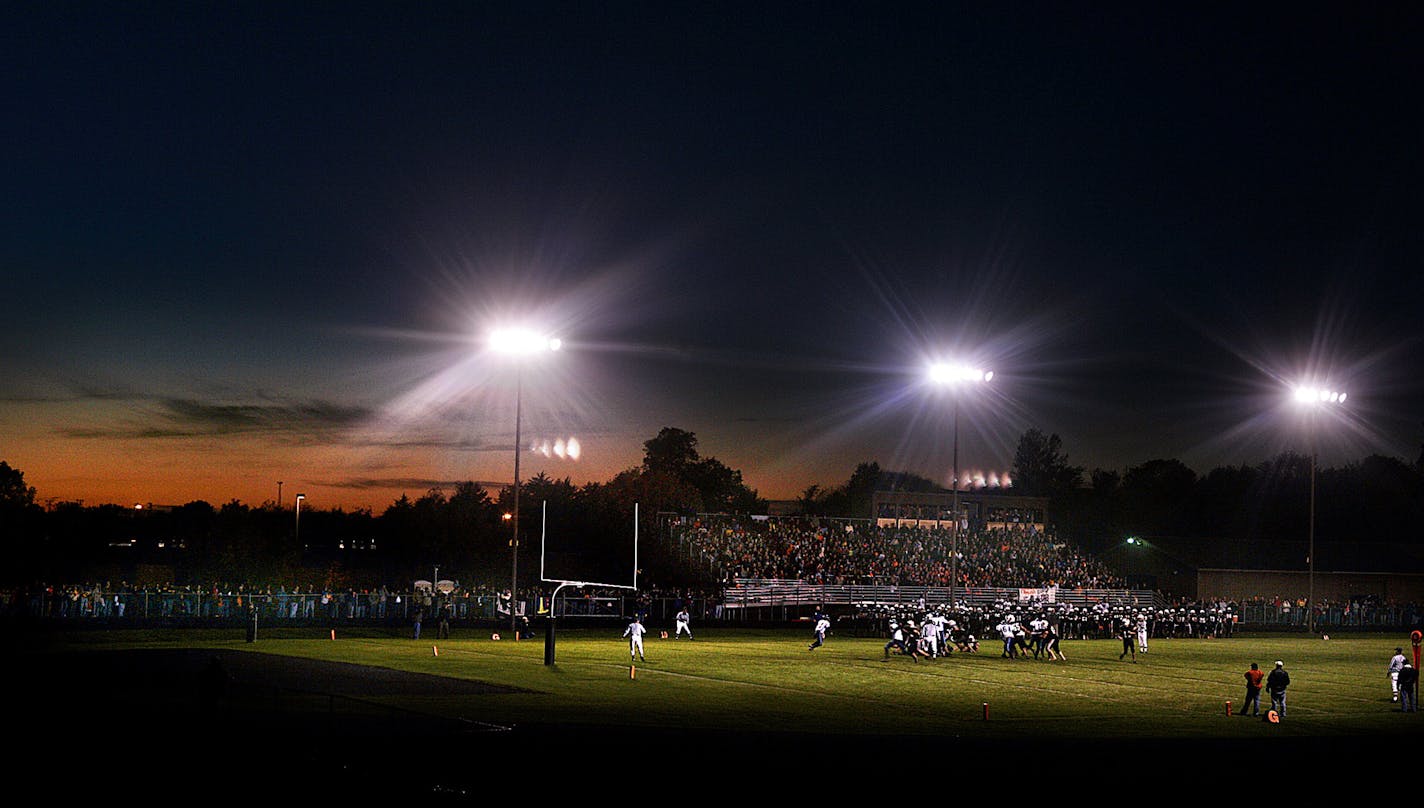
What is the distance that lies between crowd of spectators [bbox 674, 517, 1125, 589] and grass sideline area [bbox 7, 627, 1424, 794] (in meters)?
22.7

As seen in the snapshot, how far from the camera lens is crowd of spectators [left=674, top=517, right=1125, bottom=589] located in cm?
7319


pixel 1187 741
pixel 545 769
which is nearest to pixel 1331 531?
pixel 1187 741

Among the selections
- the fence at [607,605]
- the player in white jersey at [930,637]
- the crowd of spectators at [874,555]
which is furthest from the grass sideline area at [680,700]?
the crowd of spectators at [874,555]

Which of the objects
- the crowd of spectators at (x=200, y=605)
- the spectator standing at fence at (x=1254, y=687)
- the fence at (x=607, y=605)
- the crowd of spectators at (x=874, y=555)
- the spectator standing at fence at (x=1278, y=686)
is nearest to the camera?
the spectator standing at fence at (x=1278, y=686)

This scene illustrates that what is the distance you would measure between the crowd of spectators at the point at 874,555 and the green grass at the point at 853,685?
18177 mm

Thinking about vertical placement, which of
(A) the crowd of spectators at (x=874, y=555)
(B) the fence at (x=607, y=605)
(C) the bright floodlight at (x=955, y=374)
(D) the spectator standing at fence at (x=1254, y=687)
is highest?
(C) the bright floodlight at (x=955, y=374)

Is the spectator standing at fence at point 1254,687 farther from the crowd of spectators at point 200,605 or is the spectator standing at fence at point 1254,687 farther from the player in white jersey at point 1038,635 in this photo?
the crowd of spectators at point 200,605

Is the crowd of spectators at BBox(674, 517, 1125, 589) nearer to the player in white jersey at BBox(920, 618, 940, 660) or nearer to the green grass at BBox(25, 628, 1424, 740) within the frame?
the green grass at BBox(25, 628, 1424, 740)

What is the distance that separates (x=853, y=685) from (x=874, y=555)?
45.5 metres

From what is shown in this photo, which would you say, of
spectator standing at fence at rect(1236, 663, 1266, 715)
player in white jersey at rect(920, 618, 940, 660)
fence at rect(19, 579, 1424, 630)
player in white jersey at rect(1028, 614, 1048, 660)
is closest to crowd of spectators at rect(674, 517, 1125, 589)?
fence at rect(19, 579, 1424, 630)

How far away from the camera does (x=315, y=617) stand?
186 feet

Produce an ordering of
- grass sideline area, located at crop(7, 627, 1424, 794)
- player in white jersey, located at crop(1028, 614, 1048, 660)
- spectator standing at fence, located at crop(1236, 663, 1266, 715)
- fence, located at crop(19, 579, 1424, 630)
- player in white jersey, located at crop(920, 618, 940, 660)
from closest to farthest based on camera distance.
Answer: grass sideline area, located at crop(7, 627, 1424, 794)
spectator standing at fence, located at crop(1236, 663, 1266, 715)
player in white jersey, located at crop(920, 618, 940, 660)
player in white jersey, located at crop(1028, 614, 1048, 660)
fence, located at crop(19, 579, 1424, 630)

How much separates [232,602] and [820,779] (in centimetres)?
4305

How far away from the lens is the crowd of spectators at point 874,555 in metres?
73.2
